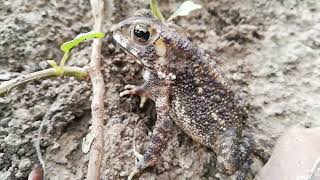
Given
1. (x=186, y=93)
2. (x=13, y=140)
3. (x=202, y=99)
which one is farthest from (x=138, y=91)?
(x=13, y=140)

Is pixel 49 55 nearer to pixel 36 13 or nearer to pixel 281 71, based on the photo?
A: pixel 36 13

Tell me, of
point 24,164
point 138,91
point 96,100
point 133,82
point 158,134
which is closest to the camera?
point 24,164

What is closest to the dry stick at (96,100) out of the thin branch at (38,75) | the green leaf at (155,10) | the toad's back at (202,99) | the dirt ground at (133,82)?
the thin branch at (38,75)

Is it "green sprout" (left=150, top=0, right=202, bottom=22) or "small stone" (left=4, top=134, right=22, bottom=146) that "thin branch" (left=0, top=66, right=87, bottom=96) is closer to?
"small stone" (left=4, top=134, right=22, bottom=146)

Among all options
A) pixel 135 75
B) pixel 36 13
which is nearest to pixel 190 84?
pixel 135 75

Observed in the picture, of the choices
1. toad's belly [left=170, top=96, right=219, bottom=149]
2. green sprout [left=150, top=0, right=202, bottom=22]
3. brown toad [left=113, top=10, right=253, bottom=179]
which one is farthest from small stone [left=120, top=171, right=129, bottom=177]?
green sprout [left=150, top=0, right=202, bottom=22]

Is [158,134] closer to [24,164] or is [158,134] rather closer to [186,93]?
[186,93]
